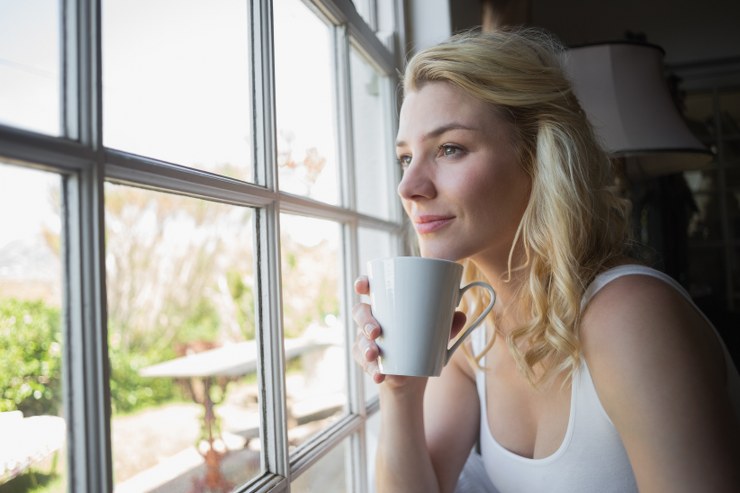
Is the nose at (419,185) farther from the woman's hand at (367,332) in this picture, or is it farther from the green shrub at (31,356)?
the green shrub at (31,356)

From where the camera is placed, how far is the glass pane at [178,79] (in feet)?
1.92

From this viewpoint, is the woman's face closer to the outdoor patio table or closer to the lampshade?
the outdoor patio table

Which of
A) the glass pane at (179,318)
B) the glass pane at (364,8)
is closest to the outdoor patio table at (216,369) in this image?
the glass pane at (179,318)

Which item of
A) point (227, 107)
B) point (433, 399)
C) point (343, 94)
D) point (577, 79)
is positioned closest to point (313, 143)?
point (343, 94)

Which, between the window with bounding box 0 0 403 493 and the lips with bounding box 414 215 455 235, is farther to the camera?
the lips with bounding box 414 215 455 235

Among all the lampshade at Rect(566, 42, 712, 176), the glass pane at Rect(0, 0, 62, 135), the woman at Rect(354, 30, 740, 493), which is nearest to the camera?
the glass pane at Rect(0, 0, 62, 135)

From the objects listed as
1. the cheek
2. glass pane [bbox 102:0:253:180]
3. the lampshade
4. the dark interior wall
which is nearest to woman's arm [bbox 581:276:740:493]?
the cheek

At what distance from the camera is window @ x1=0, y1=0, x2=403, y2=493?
0.46 meters

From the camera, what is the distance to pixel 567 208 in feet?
3.09

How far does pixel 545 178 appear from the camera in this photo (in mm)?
962

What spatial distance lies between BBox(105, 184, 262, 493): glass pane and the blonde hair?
60 centimetres

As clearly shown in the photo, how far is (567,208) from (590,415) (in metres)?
0.32

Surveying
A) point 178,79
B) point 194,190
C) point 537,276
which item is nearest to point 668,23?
point 537,276

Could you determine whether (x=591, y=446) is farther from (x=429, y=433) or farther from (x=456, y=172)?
(x=456, y=172)
